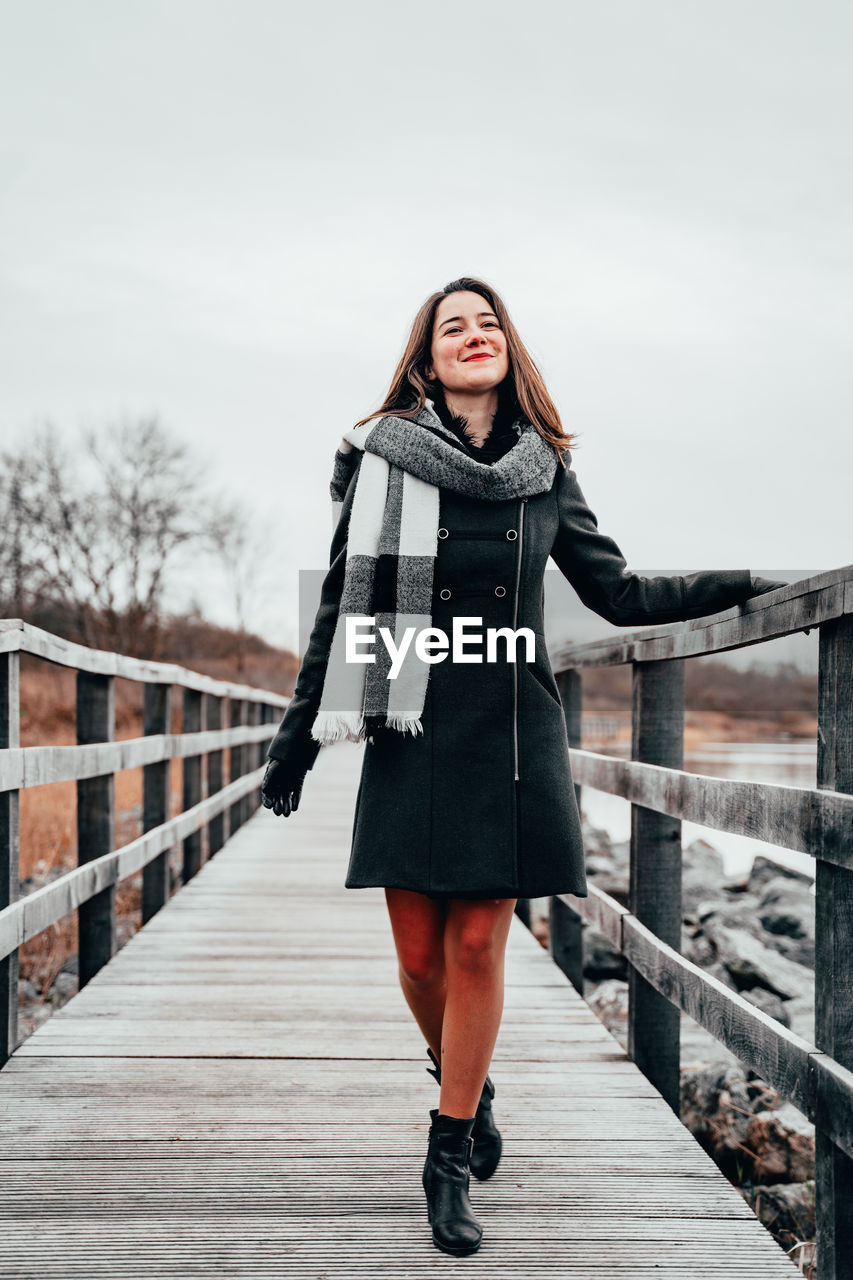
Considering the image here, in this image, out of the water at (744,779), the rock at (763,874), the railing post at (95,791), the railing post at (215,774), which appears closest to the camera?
the railing post at (95,791)

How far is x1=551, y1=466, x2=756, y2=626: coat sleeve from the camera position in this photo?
1.94 m

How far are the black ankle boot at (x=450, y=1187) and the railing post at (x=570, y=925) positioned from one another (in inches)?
65.8

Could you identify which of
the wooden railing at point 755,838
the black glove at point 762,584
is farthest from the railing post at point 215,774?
the black glove at point 762,584

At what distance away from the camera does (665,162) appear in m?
37.8

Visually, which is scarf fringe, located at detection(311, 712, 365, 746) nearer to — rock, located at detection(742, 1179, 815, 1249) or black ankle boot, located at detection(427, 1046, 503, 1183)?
black ankle boot, located at detection(427, 1046, 503, 1183)

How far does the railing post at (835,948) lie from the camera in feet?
5.04

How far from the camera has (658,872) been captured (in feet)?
8.77

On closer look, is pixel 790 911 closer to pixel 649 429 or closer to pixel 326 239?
pixel 649 429

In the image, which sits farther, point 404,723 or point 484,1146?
point 484,1146

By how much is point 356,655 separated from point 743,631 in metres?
0.69

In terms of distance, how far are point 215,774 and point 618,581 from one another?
445cm

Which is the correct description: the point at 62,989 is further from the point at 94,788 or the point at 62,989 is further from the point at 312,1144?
the point at 312,1144

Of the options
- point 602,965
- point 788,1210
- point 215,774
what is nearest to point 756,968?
point 602,965

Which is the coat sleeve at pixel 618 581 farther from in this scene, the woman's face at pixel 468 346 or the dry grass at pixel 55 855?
the dry grass at pixel 55 855
